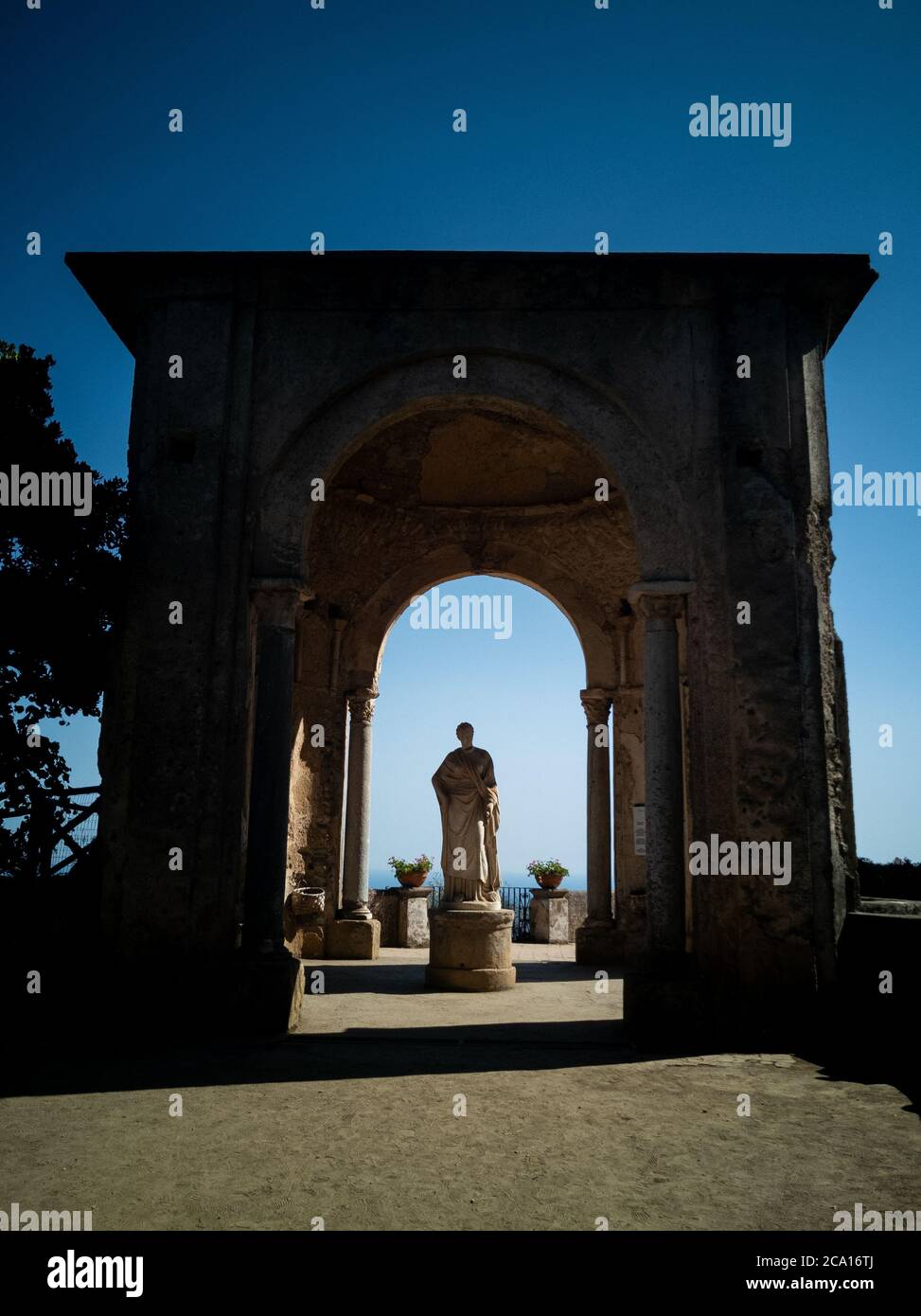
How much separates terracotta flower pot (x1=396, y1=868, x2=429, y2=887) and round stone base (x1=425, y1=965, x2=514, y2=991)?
4849 mm

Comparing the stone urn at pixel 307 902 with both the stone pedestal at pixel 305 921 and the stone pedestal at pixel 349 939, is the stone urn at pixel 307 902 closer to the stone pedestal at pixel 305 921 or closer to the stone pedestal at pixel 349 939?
the stone pedestal at pixel 305 921

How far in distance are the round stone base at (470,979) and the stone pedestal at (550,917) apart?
654 centimetres

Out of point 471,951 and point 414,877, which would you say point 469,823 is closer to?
point 471,951

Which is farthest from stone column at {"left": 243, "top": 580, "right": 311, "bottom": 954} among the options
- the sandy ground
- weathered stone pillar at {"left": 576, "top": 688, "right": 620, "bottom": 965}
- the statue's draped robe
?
weathered stone pillar at {"left": 576, "top": 688, "right": 620, "bottom": 965}

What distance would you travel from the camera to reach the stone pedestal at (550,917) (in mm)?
17172

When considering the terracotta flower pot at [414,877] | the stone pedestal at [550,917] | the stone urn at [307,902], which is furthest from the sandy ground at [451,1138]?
the stone pedestal at [550,917]

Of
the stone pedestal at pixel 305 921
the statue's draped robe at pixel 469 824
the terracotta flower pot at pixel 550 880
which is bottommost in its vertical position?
the stone pedestal at pixel 305 921

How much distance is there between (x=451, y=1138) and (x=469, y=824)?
681cm

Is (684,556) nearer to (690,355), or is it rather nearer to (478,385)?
(690,355)

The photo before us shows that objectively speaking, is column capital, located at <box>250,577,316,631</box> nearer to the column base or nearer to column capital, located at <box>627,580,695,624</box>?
column capital, located at <box>627,580,695,624</box>

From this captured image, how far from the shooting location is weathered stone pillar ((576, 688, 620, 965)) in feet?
43.1

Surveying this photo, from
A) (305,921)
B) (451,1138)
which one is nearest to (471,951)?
(305,921)

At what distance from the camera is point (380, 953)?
46.7ft

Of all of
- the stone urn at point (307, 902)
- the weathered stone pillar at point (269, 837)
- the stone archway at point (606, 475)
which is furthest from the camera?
the stone urn at point (307, 902)
